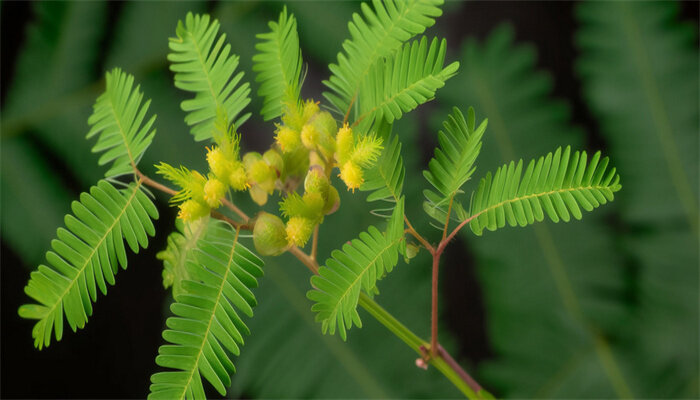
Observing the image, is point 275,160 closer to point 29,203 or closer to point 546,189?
point 546,189

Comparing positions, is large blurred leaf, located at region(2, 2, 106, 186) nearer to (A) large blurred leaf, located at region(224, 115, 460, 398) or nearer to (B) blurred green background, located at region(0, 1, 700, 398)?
(B) blurred green background, located at region(0, 1, 700, 398)

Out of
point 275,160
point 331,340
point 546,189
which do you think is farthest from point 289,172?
point 331,340

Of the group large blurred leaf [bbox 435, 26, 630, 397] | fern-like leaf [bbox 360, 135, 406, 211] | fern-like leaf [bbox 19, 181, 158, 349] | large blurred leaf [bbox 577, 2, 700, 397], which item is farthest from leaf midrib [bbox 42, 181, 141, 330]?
large blurred leaf [bbox 577, 2, 700, 397]

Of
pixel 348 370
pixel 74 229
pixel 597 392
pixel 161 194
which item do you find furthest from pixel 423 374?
pixel 74 229

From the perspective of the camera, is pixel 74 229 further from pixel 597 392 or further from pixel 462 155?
pixel 597 392

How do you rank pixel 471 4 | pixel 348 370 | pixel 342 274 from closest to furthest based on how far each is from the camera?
pixel 342 274 < pixel 348 370 < pixel 471 4

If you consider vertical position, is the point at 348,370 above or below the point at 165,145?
below

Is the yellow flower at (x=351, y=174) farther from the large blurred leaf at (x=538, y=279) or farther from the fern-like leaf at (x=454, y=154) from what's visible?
the large blurred leaf at (x=538, y=279)
